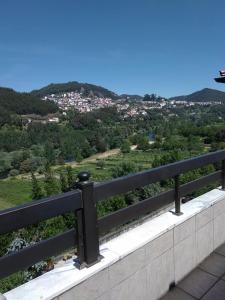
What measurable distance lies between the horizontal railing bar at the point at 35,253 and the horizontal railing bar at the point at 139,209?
25cm

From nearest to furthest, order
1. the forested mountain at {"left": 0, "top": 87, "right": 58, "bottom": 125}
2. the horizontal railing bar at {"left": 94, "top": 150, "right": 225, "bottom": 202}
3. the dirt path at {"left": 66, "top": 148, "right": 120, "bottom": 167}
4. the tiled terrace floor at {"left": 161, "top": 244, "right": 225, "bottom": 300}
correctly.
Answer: the horizontal railing bar at {"left": 94, "top": 150, "right": 225, "bottom": 202}, the tiled terrace floor at {"left": 161, "top": 244, "right": 225, "bottom": 300}, the dirt path at {"left": 66, "top": 148, "right": 120, "bottom": 167}, the forested mountain at {"left": 0, "top": 87, "right": 58, "bottom": 125}

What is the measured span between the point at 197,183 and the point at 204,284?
869 mm

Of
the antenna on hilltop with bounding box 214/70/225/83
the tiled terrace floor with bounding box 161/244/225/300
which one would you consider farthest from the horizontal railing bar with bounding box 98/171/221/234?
the antenna on hilltop with bounding box 214/70/225/83

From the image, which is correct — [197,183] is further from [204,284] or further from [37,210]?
[37,210]

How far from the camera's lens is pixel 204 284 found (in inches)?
97.5

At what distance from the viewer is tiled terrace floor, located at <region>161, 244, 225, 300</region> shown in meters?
2.32

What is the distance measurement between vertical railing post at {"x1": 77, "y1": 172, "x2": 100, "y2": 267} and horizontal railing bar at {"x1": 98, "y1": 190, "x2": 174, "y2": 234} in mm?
124

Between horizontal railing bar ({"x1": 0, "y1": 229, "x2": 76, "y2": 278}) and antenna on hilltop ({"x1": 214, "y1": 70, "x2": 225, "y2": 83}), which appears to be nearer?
horizontal railing bar ({"x1": 0, "y1": 229, "x2": 76, "y2": 278})

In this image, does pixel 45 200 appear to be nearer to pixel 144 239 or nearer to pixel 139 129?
pixel 144 239

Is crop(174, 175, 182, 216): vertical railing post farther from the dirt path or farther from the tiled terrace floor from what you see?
the dirt path

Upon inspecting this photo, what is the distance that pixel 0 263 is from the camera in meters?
1.50

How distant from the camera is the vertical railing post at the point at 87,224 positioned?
180cm

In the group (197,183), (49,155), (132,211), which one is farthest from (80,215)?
(49,155)

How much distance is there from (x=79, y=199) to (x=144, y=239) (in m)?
0.63
